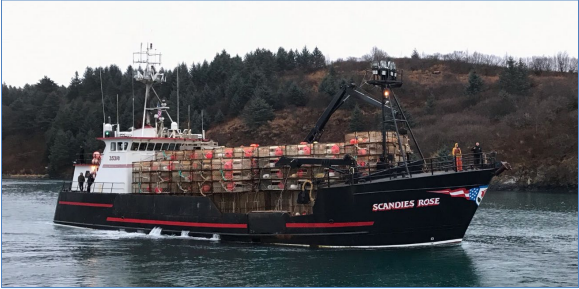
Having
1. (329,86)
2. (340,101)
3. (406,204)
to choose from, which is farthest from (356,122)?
(406,204)

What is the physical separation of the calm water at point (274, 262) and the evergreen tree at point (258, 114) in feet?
173

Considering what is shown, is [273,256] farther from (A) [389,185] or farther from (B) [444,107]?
(B) [444,107]


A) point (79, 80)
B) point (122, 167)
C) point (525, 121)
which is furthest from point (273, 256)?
point (79, 80)

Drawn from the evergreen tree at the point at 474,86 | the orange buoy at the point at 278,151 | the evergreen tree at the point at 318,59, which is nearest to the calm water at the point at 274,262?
the orange buoy at the point at 278,151

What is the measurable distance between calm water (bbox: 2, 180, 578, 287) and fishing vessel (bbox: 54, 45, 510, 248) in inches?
29.7

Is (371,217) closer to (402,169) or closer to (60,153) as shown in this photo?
(402,169)

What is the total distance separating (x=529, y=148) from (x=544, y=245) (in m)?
42.7

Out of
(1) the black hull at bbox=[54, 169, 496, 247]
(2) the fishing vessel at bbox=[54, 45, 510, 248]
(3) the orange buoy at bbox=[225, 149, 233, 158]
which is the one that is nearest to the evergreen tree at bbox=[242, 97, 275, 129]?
(2) the fishing vessel at bbox=[54, 45, 510, 248]

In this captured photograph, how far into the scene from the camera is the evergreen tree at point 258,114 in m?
85.2

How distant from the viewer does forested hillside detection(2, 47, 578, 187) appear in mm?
70750

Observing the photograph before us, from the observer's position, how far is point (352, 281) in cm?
2122

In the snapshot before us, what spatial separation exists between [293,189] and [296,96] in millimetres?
64989

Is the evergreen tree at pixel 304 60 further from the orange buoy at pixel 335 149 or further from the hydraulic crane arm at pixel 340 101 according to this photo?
the orange buoy at pixel 335 149

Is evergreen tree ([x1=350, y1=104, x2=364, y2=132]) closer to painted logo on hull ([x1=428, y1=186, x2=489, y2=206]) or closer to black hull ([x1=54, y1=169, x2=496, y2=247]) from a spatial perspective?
black hull ([x1=54, y1=169, x2=496, y2=247])
